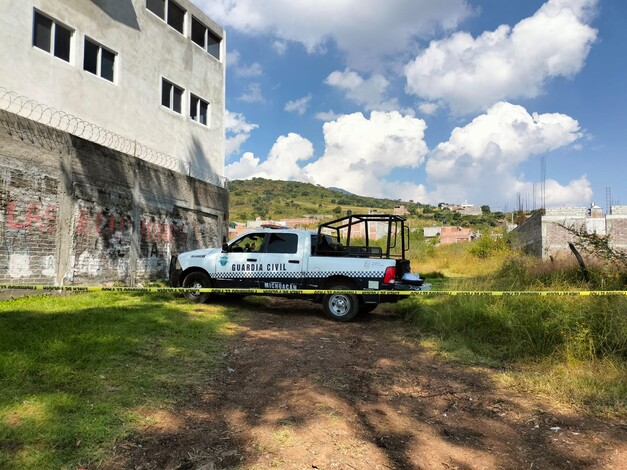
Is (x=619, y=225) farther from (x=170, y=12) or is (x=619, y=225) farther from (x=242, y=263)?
(x=170, y=12)

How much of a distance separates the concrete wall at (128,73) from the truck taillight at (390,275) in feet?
32.8

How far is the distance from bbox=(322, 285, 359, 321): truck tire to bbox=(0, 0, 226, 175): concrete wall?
9.28 m

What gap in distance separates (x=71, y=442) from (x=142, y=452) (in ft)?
1.68

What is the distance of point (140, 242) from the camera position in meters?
12.1

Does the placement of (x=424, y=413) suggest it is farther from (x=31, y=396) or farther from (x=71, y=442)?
(x=31, y=396)

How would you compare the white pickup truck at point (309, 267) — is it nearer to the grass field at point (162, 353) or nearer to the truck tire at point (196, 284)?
the truck tire at point (196, 284)

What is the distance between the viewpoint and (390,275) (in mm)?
8000

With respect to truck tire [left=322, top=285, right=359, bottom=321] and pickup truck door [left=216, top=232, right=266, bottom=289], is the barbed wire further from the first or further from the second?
truck tire [left=322, top=285, right=359, bottom=321]

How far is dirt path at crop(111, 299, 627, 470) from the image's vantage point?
3.02 meters

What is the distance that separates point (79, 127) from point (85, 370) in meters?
10.0

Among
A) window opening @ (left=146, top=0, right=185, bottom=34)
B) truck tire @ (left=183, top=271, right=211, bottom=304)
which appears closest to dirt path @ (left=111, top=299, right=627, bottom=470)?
truck tire @ (left=183, top=271, right=211, bottom=304)

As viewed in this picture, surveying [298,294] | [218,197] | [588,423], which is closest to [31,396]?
[588,423]

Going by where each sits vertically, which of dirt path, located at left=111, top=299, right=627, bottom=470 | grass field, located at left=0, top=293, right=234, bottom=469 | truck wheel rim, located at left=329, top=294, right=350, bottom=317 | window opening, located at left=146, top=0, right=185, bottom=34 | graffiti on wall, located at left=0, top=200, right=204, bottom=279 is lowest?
dirt path, located at left=111, top=299, right=627, bottom=470

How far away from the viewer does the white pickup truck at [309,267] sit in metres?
8.20
